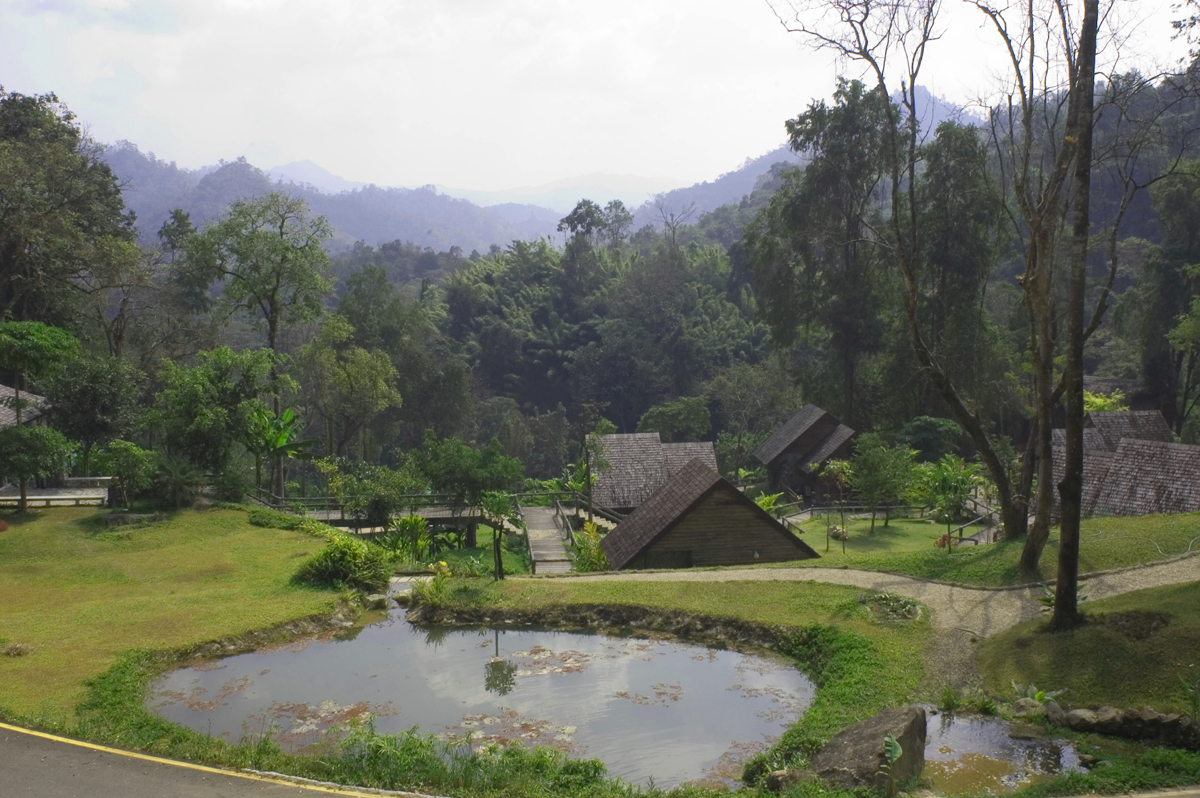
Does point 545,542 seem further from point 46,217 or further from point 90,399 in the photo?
point 46,217

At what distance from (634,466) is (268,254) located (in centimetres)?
1646

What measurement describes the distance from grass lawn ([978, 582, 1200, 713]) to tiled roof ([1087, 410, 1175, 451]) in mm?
23597

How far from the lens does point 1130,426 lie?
33938mm

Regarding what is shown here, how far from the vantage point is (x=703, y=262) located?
247 ft

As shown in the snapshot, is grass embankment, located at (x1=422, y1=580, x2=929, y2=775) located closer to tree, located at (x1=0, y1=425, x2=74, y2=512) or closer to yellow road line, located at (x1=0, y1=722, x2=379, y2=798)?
yellow road line, located at (x1=0, y1=722, x2=379, y2=798)

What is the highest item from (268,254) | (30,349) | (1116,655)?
(268,254)

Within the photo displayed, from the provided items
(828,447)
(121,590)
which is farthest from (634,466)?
(121,590)

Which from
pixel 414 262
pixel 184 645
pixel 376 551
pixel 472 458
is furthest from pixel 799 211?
pixel 414 262

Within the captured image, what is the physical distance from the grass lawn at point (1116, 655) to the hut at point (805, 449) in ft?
75.8

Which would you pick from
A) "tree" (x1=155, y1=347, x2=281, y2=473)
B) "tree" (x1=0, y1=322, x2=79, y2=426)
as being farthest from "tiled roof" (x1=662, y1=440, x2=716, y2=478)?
"tree" (x1=0, y1=322, x2=79, y2=426)

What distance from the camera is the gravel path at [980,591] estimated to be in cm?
1373

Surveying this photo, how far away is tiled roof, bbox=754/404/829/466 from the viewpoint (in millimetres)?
37969

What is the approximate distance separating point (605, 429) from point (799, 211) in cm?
1570

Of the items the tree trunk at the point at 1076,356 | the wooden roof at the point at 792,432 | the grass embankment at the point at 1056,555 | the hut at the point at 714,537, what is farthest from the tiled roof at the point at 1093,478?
the wooden roof at the point at 792,432
